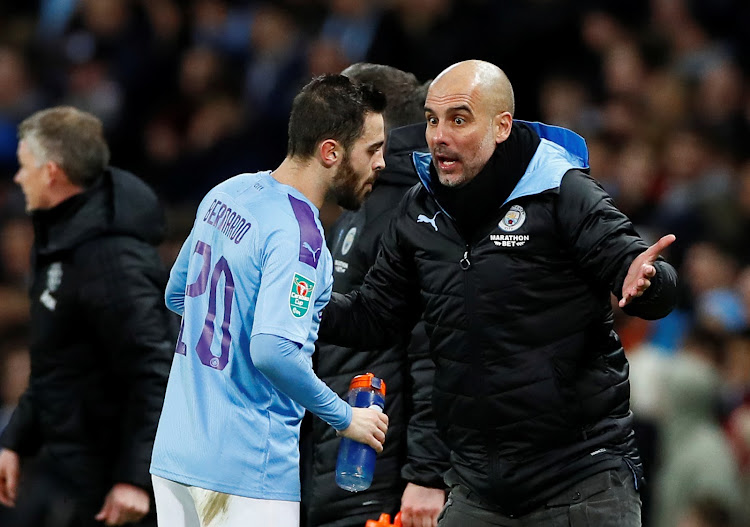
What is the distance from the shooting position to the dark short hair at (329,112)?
4.23 meters

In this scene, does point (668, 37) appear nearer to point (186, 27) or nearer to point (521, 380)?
point (186, 27)

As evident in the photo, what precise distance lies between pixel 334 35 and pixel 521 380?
23.9ft

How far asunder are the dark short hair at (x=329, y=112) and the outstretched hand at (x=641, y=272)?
1.02 m

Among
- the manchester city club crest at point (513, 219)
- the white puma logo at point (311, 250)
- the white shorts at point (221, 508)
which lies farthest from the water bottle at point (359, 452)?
the manchester city club crest at point (513, 219)

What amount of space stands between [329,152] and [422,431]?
111cm

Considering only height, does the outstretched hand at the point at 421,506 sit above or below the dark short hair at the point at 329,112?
below

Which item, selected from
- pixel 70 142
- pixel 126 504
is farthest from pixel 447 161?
pixel 126 504

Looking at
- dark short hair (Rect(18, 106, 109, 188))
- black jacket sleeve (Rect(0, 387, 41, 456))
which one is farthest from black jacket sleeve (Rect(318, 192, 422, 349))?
black jacket sleeve (Rect(0, 387, 41, 456))

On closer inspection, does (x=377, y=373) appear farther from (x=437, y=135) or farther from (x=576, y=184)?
(x=576, y=184)

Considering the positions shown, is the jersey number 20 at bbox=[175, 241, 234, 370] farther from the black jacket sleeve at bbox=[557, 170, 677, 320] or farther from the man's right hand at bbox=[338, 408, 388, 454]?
the black jacket sleeve at bbox=[557, 170, 677, 320]

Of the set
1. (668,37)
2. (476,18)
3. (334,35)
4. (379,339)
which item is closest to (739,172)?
(668,37)

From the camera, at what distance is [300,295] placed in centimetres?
390

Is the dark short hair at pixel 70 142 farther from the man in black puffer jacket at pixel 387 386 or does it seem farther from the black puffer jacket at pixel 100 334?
the man in black puffer jacket at pixel 387 386

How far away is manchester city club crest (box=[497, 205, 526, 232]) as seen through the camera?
167 inches
